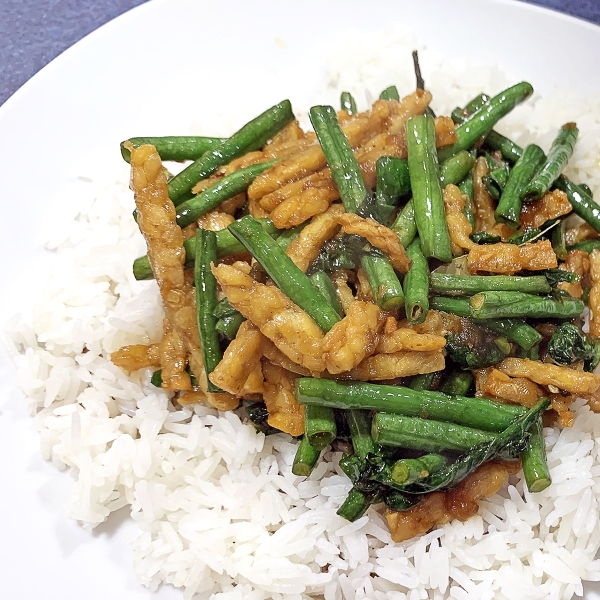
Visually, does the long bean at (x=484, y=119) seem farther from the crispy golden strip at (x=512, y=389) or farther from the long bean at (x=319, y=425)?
the long bean at (x=319, y=425)

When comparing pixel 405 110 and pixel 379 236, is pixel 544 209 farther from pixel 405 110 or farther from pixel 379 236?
pixel 379 236

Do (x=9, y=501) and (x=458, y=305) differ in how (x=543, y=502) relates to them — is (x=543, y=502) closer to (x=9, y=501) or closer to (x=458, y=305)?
(x=458, y=305)

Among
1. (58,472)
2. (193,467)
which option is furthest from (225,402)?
(58,472)

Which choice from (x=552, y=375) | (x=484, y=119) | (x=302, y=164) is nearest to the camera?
(x=552, y=375)

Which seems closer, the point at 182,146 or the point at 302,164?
the point at 302,164

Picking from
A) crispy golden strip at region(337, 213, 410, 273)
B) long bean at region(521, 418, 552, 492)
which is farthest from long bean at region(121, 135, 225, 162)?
long bean at region(521, 418, 552, 492)

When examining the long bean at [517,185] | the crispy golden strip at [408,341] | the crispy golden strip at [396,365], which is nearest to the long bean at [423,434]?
the crispy golden strip at [396,365]

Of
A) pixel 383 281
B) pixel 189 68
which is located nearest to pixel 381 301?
pixel 383 281

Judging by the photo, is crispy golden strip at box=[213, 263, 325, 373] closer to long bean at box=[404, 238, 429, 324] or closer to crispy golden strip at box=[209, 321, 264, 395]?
crispy golden strip at box=[209, 321, 264, 395]
